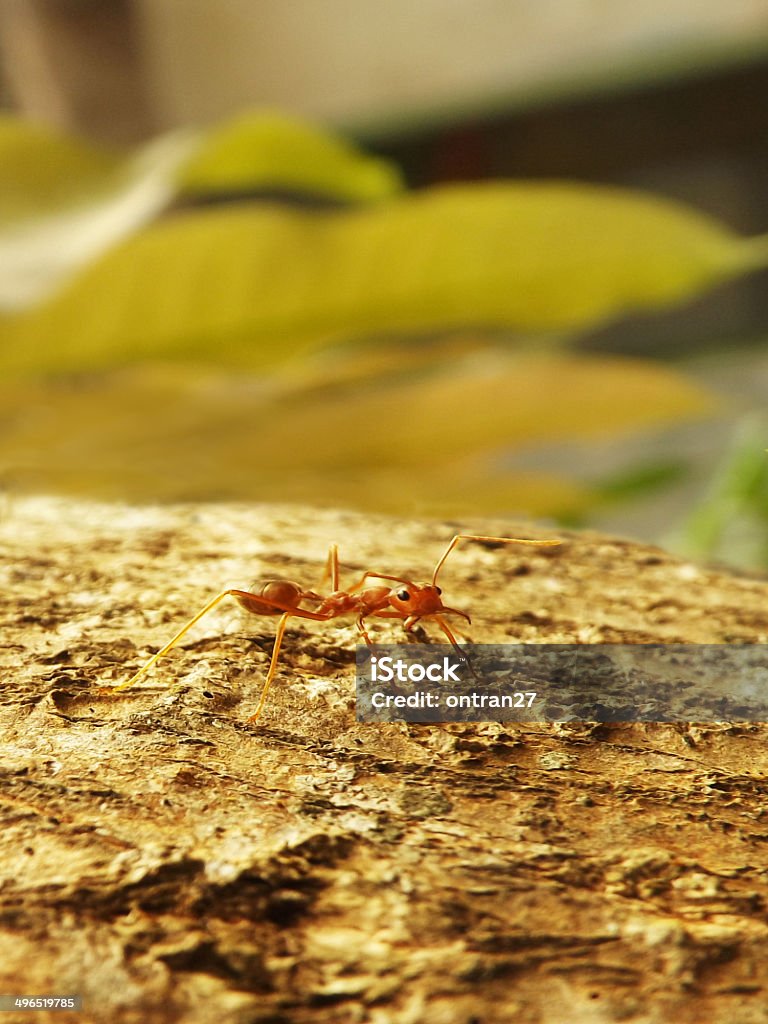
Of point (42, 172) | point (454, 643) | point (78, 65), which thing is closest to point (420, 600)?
point (454, 643)

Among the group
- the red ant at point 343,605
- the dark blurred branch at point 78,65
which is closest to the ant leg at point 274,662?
the red ant at point 343,605

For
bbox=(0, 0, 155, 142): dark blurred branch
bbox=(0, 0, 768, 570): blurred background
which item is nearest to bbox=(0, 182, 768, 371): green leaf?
bbox=(0, 0, 768, 570): blurred background

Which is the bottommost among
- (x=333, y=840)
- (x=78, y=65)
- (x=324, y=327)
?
(x=333, y=840)

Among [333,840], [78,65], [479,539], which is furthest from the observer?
[78,65]

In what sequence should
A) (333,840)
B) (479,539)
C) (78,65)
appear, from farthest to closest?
A: (78,65) → (479,539) → (333,840)

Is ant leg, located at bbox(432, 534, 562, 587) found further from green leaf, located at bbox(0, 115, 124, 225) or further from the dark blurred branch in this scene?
the dark blurred branch

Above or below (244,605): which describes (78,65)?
above

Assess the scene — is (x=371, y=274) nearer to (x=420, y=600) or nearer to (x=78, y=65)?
(x=420, y=600)
